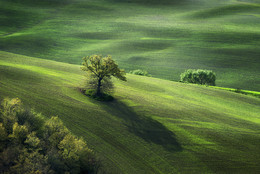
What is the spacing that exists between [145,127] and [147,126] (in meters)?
0.37

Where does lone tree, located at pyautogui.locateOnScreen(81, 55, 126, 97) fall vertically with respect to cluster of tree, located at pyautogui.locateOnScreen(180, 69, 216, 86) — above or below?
above

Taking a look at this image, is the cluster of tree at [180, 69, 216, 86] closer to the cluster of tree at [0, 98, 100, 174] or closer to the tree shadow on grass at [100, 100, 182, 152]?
the tree shadow on grass at [100, 100, 182, 152]

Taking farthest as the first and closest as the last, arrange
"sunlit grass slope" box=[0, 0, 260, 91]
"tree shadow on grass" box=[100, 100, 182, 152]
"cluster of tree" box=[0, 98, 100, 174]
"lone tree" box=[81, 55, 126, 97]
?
"sunlit grass slope" box=[0, 0, 260, 91], "lone tree" box=[81, 55, 126, 97], "tree shadow on grass" box=[100, 100, 182, 152], "cluster of tree" box=[0, 98, 100, 174]

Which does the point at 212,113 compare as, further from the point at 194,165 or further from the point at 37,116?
the point at 37,116

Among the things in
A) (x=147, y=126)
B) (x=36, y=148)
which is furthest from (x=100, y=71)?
(x=36, y=148)

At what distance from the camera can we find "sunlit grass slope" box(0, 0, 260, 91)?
83.7 meters

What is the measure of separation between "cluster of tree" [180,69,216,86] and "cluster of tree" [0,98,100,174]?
55.1m

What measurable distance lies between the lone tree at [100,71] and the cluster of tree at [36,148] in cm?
1167

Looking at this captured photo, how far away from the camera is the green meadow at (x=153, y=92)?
23.3 m

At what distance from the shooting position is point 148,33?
373 ft

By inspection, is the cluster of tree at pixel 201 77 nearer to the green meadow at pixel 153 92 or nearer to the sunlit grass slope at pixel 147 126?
the green meadow at pixel 153 92

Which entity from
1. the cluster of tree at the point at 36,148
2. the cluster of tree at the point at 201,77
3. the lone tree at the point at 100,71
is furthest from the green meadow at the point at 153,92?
the cluster of tree at the point at 201,77

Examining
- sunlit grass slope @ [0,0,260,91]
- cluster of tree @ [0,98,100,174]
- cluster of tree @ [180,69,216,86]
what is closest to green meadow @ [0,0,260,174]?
sunlit grass slope @ [0,0,260,91]

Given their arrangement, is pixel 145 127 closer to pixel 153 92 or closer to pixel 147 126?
pixel 147 126
